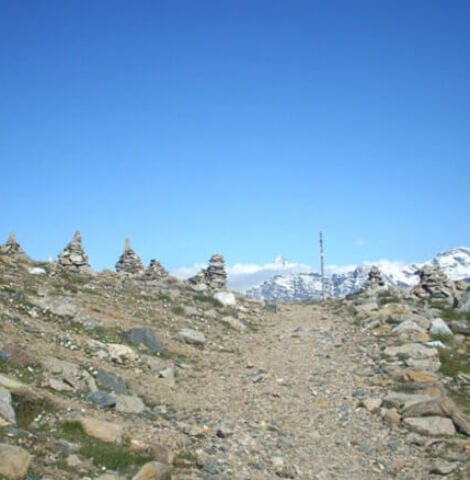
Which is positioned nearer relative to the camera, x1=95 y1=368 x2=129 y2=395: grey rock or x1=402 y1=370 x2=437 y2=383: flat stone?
x1=95 y1=368 x2=129 y2=395: grey rock

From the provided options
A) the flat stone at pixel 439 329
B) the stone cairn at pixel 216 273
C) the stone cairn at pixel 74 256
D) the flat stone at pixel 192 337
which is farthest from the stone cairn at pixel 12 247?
the flat stone at pixel 439 329

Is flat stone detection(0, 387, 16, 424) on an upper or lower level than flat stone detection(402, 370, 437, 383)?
lower

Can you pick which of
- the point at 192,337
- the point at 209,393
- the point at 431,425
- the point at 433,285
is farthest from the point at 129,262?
the point at 431,425

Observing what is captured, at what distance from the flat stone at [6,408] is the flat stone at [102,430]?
1779mm

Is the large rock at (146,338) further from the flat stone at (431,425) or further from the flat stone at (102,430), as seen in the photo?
the flat stone at (431,425)

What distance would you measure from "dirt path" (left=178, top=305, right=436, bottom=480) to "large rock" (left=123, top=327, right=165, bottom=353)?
112 inches

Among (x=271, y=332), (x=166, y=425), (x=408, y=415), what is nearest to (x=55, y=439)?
(x=166, y=425)

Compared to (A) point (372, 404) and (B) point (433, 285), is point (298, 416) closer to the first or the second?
(A) point (372, 404)

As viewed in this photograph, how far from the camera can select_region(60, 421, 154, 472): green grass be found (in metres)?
13.4

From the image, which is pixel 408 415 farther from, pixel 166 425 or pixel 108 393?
pixel 108 393

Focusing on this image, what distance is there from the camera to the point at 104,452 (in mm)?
13750

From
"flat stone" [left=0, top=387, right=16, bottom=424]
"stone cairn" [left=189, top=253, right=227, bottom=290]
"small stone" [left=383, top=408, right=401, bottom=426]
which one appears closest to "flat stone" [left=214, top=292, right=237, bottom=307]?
"stone cairn" [left=189, top=253, right=227, bottom=290]

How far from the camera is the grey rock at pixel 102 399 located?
17352mm

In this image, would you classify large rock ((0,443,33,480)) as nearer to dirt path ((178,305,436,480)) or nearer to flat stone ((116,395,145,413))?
dirt path ((178,305,436,480))
